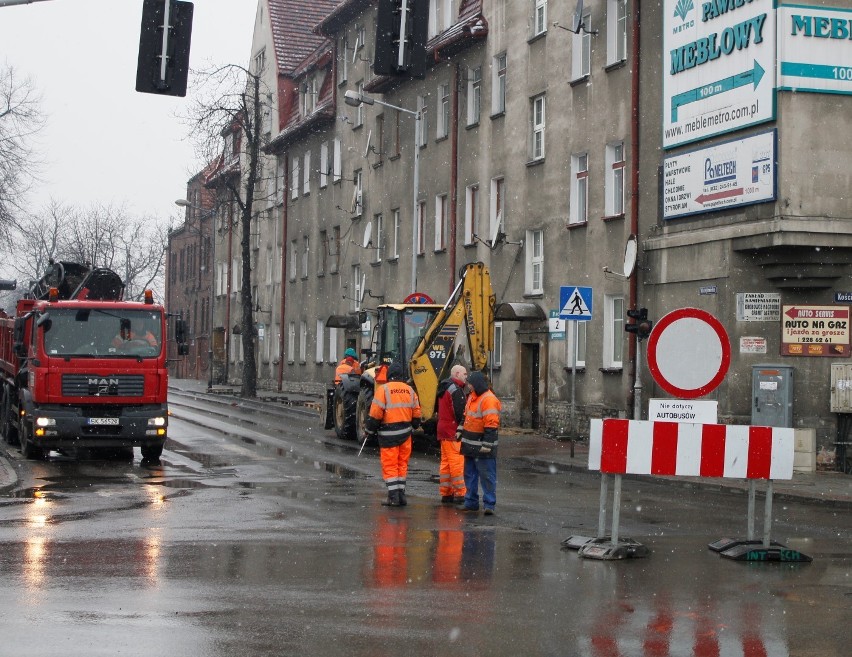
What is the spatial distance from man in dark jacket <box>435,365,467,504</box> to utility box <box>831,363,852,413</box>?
337 inches

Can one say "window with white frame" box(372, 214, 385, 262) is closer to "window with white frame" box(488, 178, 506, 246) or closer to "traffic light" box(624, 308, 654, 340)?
"window with white frame" box(488, 178, 506, 246)

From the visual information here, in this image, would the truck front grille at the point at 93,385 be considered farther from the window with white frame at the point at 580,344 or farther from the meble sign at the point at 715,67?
the window with white frame at the point at 580,344

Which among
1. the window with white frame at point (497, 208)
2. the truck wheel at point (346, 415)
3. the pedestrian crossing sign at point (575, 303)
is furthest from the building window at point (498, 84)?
the pedestrian crossing sign at point (575, 303)

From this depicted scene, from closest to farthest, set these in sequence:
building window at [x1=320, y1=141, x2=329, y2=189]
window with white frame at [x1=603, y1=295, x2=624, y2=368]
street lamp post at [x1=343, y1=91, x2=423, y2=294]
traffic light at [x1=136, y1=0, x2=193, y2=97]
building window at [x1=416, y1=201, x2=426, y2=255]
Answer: traffic light at [x1=136, y1=0, x2=193, y2=97], window with white frame at [x1=603, y1=295, x2=624, y2=368], street lamp post at [x1=343, y1=91, x2=423, y2=294], building window at [x1=416, y1=201, x2=426, y2=255], building window at [x1=320, y1=141, x2=329, y2=189]

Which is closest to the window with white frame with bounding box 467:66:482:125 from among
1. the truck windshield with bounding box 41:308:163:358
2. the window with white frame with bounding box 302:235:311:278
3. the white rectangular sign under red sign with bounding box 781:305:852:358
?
the white rectangular sign under red sign with bounding box 781:305:852:358

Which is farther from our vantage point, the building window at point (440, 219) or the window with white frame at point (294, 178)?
the window with white frame at point (294, 178)

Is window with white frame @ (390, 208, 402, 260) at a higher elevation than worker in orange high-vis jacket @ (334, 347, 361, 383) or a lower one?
higher

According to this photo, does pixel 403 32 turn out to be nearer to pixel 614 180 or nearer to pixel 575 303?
pixel 575 303

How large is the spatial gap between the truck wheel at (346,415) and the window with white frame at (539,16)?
10317mm

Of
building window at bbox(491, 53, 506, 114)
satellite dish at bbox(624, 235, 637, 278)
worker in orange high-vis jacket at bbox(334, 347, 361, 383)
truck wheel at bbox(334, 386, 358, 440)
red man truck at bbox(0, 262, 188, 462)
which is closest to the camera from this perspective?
red man truck at bbox(0, 262, 188, 462)

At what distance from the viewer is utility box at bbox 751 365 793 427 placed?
22.6m

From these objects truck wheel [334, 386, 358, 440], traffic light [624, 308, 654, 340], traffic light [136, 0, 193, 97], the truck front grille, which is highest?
traffic light [136, 0, 193, 97]

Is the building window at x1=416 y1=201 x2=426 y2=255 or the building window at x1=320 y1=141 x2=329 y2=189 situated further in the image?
the building window at x1=320 y1=141 x2=329 y2=189

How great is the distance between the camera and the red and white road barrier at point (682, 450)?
11.6 metres
